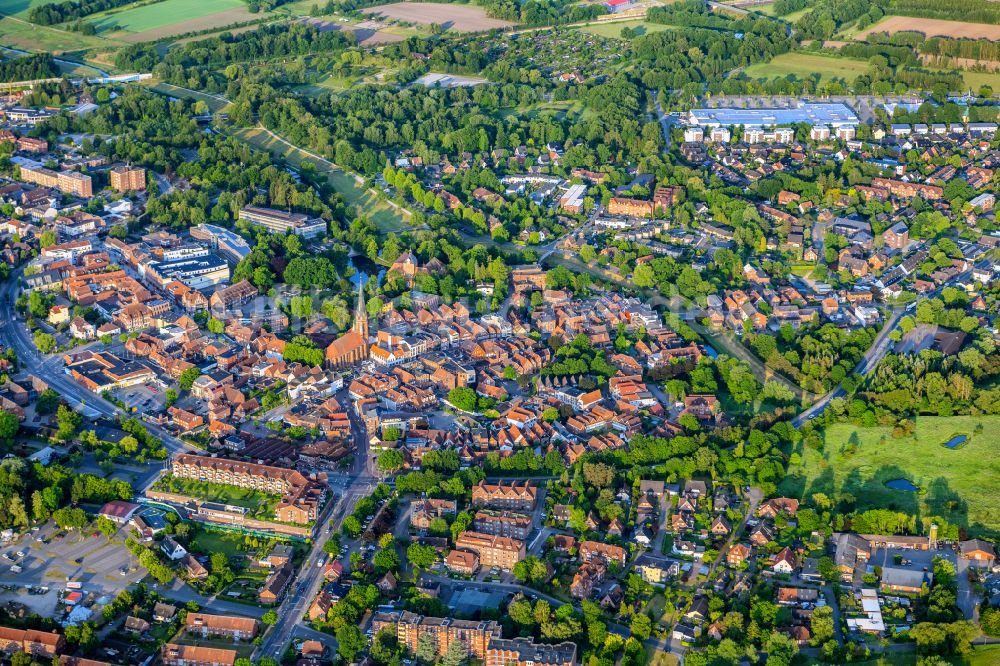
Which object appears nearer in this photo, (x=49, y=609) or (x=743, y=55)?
(x=49, y=609)

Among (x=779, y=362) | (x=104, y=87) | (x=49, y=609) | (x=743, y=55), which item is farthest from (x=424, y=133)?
(x=49, y=609)

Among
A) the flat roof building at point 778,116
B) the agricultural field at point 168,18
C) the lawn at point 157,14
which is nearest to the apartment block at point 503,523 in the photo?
the flat roof building at point 778,116

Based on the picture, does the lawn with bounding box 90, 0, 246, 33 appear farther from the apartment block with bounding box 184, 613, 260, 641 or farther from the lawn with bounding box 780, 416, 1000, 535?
the apartment block with bounding box 184, 613, 260, 641

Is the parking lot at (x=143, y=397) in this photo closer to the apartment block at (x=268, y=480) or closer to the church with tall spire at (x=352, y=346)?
the apartment block at (x=268, y=480)

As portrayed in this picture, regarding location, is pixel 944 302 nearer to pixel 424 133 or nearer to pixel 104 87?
pixel 424 133

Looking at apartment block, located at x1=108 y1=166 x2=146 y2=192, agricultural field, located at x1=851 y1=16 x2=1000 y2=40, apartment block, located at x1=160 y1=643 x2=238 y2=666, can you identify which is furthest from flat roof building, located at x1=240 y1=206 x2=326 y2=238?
agricultural field, located at x1=851 y1=16 x2=1000 y2=40

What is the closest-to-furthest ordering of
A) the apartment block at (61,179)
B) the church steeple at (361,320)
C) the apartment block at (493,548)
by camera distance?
the apartment block at (493,548) → the church steeple at (361,320) → the apartment block at (61,179)
